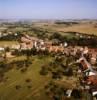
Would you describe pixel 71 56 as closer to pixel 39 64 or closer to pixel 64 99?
pixel 39 64

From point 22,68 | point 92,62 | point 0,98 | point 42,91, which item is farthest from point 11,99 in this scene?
point 92,62

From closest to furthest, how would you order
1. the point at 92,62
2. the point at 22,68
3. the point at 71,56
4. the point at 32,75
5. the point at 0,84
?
the point at 0,84
the point at 32,75
the point at 22,68
the point at 92,62
the point at 71,56

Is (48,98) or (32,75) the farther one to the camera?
(32,75)

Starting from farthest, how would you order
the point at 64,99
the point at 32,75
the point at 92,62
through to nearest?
1. the point at 92,62
2. the point at 32,75
3. the point at 64,99

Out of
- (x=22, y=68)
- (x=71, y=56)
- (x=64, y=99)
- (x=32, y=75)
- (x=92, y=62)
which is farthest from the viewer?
(x=71, y=56)

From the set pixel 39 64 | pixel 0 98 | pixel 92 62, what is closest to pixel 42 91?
pixel 0 98

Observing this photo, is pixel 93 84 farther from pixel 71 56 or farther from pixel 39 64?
pixel 71 56
